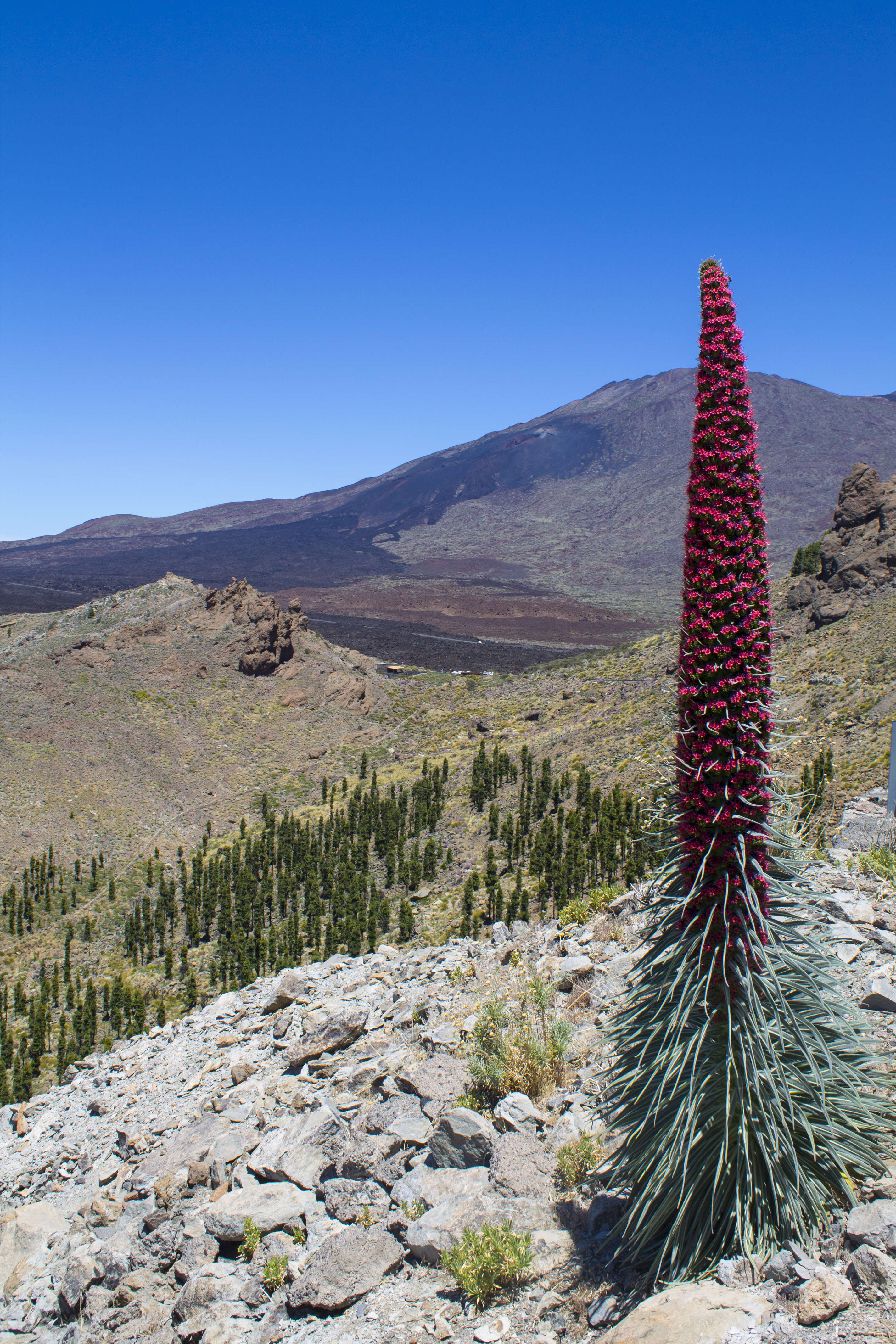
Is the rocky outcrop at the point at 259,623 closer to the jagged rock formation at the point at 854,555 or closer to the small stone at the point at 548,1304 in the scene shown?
the jagged rock formation at the point at 854,555

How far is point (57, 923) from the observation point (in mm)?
20953

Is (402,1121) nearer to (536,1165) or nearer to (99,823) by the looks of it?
(536,1165)

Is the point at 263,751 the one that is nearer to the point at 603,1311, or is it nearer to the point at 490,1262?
the point at 490,1262

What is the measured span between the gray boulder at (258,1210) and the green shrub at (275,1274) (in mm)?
461

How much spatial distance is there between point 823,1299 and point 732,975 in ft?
Result: 3.82

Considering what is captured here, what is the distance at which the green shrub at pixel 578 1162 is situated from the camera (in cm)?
513

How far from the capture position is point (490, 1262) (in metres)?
4.32

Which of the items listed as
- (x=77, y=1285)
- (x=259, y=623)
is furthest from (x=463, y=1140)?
(x=259, y=623)

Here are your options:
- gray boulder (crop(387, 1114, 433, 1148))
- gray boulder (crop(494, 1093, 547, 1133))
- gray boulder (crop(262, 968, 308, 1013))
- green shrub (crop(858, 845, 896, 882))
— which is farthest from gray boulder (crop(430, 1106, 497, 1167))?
gray boulder (crop(262, 968, 308, 1013))

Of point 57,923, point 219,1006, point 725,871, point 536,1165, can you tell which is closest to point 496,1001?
point 536,1165

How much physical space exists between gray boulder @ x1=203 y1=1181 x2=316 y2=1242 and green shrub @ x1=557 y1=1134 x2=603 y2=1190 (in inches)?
79.3

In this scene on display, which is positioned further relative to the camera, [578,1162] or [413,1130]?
[413,1130]

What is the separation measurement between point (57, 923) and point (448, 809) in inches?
435

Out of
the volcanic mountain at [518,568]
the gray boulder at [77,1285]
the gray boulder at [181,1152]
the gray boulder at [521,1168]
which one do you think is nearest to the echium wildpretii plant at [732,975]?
the gray boulder at [521,1168]
